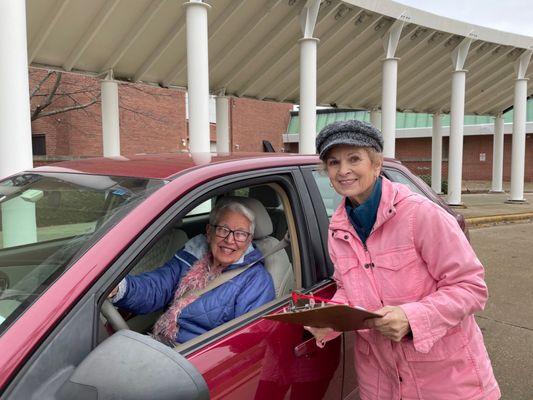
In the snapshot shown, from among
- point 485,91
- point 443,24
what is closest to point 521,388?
point 443,24

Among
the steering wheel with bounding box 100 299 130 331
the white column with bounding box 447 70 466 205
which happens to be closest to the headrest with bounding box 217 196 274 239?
the steering wheel with bounding box 100 299 130 331

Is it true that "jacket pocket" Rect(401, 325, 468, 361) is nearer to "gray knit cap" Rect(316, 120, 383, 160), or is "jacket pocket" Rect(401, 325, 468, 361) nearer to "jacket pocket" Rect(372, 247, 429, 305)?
"jacket pocket" Rect(372, 247, 429, 305)

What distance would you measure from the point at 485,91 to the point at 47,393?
18649 mm

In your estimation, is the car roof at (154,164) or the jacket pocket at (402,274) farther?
the car roof at (154,164)

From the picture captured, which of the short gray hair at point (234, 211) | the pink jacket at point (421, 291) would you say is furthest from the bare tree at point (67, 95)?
the pink jacket at point (421, 291)

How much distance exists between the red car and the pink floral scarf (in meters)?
0.25

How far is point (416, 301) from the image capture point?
1.75 metres

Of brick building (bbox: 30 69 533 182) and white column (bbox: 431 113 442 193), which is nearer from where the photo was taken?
brick building (bbox: 30 69 533 182)

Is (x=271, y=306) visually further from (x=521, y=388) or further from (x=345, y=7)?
(x=345, y=7)

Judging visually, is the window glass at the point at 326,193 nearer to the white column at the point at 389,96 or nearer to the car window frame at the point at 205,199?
the car window frame at the point at 205,199

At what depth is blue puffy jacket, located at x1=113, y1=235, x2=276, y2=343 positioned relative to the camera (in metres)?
2.02

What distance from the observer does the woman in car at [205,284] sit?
204cm

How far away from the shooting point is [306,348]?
6.47 feet

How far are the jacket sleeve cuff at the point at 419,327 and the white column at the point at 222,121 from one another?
1047cm
